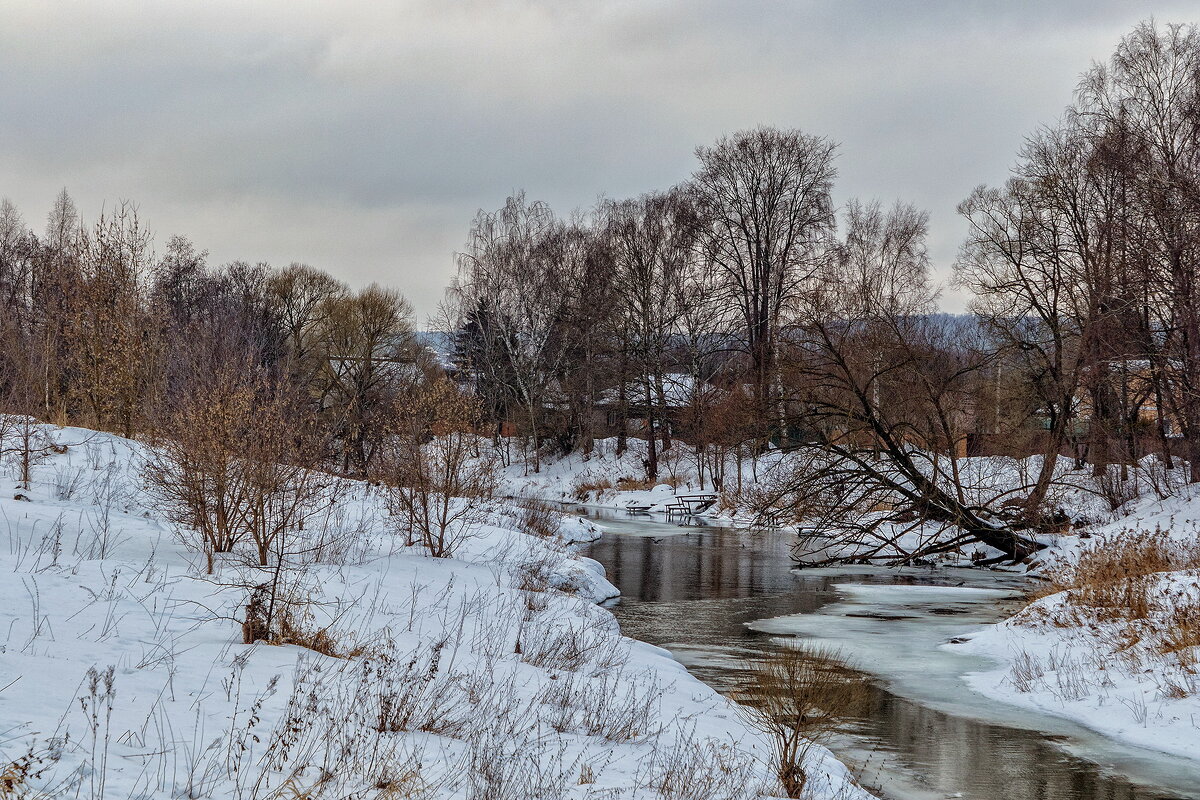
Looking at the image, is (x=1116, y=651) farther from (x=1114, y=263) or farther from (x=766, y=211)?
(x=766, y=211)

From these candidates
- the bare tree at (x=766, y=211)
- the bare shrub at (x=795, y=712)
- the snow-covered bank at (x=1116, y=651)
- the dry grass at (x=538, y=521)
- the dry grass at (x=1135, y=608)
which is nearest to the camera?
the bare shrub at (x=795, y=712)

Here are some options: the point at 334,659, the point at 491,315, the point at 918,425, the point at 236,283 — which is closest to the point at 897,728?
the point at 334,659

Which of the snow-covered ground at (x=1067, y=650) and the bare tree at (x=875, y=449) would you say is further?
the bare tree at (x=875, y=449)

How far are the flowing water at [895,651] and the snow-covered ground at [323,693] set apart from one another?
45.2 inches

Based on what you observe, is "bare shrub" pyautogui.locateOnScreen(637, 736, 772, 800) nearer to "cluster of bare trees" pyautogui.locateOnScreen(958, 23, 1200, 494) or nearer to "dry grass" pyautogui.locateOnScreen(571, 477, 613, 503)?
"cluster of bare trees" pyautogui.locateOnScreen(958, 23, 1200, 494)

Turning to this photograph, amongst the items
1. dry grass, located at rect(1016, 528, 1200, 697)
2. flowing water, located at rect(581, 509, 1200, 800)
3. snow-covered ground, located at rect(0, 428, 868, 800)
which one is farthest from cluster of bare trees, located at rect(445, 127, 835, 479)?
snow-covered ground, located at rect(0, 428, 868, 800)

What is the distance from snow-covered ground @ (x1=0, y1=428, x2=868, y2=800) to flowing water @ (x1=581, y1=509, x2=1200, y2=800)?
115 centimetres

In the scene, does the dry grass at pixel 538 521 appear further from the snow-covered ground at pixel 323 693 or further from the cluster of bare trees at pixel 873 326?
the snow-covered ground at pixel 323 693

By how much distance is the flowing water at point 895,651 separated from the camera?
8.50 metres

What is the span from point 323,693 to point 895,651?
10.0 metres

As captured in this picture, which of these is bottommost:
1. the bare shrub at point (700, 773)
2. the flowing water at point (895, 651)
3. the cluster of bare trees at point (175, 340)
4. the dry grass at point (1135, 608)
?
the flowing water at point (895, 651)

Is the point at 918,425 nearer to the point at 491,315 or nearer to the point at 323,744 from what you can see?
the point at 323,744

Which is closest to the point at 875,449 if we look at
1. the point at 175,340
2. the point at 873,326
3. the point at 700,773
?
the point at 873,326

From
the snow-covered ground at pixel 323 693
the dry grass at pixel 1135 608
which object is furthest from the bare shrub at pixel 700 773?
the dry grass at pixel 1135 608
